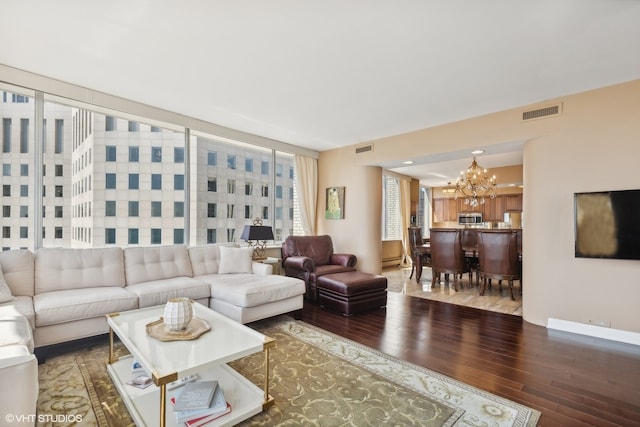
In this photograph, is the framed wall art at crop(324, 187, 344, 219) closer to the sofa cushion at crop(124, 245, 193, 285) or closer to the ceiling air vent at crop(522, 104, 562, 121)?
the sofa cushion at crop(124, 245, 193, 285)

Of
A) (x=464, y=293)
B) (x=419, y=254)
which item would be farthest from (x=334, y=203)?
(x=464, y=293)

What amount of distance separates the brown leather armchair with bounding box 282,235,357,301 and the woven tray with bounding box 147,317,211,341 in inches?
89.5

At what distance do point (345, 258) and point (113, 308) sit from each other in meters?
3.31

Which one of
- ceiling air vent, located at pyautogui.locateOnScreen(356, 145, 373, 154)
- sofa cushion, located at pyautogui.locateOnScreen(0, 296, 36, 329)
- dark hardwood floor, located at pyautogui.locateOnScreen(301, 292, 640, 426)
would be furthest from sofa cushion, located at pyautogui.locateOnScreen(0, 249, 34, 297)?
ceiling air vent, located at pyautogui.locateOnScreen(356, 145, 373, 154)

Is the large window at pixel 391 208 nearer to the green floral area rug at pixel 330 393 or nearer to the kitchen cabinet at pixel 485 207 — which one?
the kitchen cabinet at pixel 485 207

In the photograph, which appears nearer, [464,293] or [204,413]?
[204,413]

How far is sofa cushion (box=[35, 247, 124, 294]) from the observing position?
3.10 m

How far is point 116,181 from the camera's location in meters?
4.12

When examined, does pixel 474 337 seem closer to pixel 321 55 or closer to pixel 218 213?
pixel 321 55

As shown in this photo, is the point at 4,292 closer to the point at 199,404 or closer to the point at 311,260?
the point at 199,404

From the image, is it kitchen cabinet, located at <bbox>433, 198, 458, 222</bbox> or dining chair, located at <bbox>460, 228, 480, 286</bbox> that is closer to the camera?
dining chair, located at <bbox>460, 228, 480, 286</bbox>

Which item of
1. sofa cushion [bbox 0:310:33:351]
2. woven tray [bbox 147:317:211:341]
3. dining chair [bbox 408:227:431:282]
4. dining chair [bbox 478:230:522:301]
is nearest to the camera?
sofa cushion [bbox 0:310:33:351]

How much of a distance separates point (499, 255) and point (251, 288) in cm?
395

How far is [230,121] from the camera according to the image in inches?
186
